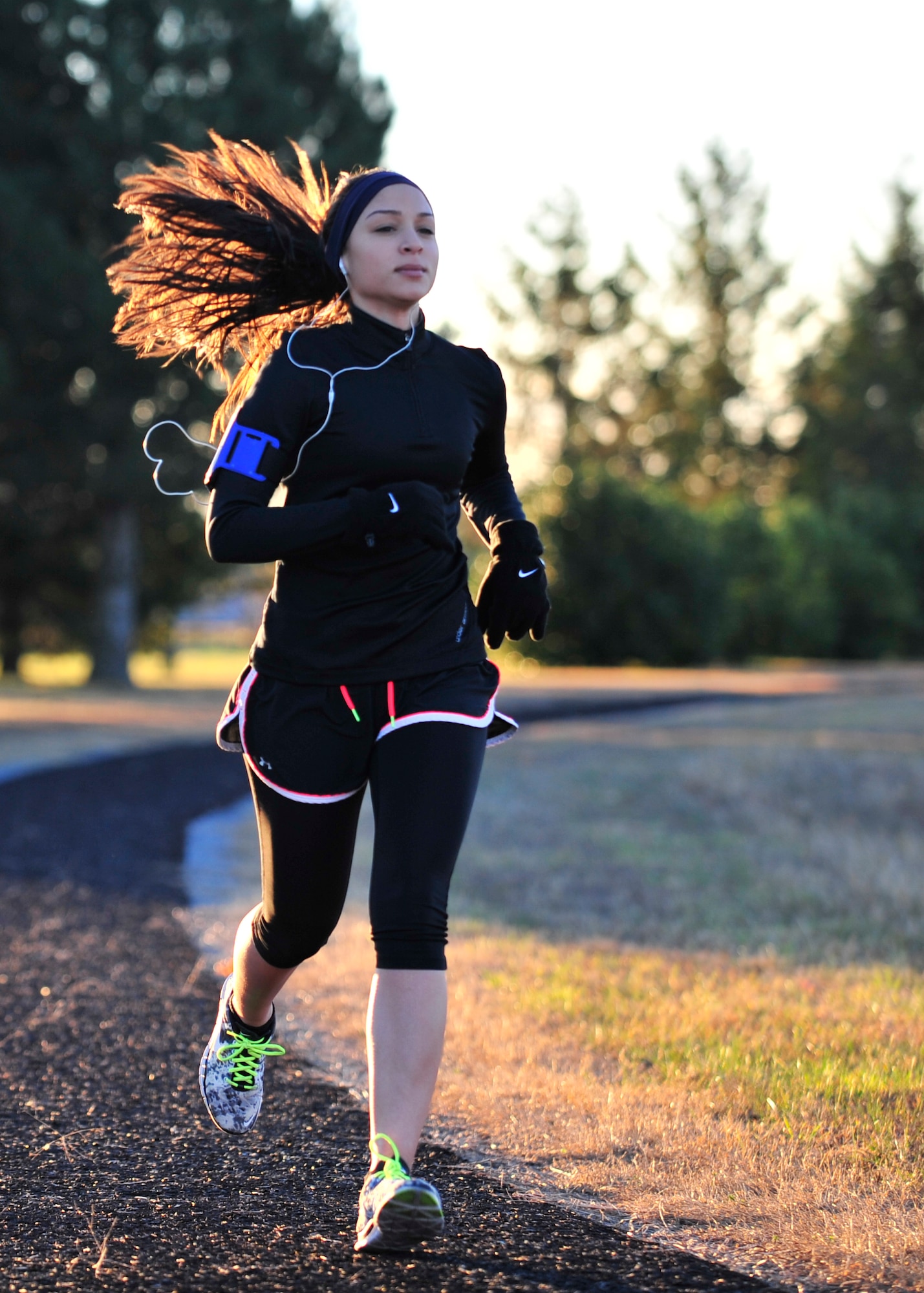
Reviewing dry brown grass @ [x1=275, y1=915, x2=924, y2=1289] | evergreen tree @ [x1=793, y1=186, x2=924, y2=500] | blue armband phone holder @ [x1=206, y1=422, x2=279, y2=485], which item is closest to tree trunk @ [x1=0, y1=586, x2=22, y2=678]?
dry brown grass @ [x1=275, y1=915, x2=924, y2=1289]

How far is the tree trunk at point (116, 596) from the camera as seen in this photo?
96.3ft

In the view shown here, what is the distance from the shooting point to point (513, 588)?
3689 mm

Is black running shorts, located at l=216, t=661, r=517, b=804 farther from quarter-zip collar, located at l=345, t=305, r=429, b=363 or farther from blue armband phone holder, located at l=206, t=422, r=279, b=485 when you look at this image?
quarter-zip collar, located at l=345, t=305, r=429, b=363

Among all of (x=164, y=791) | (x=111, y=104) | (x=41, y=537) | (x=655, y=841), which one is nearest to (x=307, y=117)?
(x=111, y=104)

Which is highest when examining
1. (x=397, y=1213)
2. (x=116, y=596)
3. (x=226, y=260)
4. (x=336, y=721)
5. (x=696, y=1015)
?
(x=226, y=260)

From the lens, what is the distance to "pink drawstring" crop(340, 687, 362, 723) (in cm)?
332

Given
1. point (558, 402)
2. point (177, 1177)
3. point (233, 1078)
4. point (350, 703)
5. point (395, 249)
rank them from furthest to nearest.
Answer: point (558, 402)
point (233, 1078)
point (177, 1177)
point (395, 249)
point (350, 703)

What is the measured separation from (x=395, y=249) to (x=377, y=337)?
0.20 m

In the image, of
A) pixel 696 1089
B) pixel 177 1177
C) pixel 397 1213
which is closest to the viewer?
pixel 397 1213

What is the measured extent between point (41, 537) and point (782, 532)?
79.0 feet

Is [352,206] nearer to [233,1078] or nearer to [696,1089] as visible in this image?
[233,1078]

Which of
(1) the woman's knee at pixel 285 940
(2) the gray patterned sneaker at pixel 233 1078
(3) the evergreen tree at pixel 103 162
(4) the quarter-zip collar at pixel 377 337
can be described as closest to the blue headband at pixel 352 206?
(4) the quarter-zip collar at pixel 377 337

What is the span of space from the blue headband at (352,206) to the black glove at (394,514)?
2.12 ft

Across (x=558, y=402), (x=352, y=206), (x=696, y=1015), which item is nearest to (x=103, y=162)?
(x=696, y=1015)
